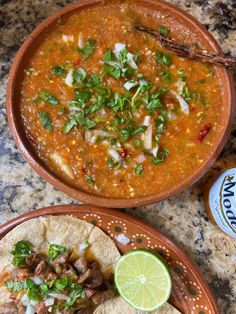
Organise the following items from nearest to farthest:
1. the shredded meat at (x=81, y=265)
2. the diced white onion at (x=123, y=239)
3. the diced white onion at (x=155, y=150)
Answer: the diced white onion at (x=155, y=150), the shredded meat at (x=81, y=265), the diced white onion at (x=123, y=239)

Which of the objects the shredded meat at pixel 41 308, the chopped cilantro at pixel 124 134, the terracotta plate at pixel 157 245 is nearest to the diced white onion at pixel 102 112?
the chopped cilantro at pixel 124 134

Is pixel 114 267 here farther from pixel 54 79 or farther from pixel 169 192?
pixel 54 79

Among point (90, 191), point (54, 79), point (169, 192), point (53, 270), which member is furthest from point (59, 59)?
point (53, 270)

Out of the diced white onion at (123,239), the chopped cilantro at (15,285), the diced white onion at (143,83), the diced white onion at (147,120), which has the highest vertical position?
the diced white onion at (143,83)

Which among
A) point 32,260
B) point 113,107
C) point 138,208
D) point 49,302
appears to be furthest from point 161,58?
point 49,302

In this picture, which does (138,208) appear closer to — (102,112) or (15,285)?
(102,112)

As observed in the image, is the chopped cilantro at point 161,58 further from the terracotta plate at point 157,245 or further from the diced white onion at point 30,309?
the diced white onion at point 30,309
